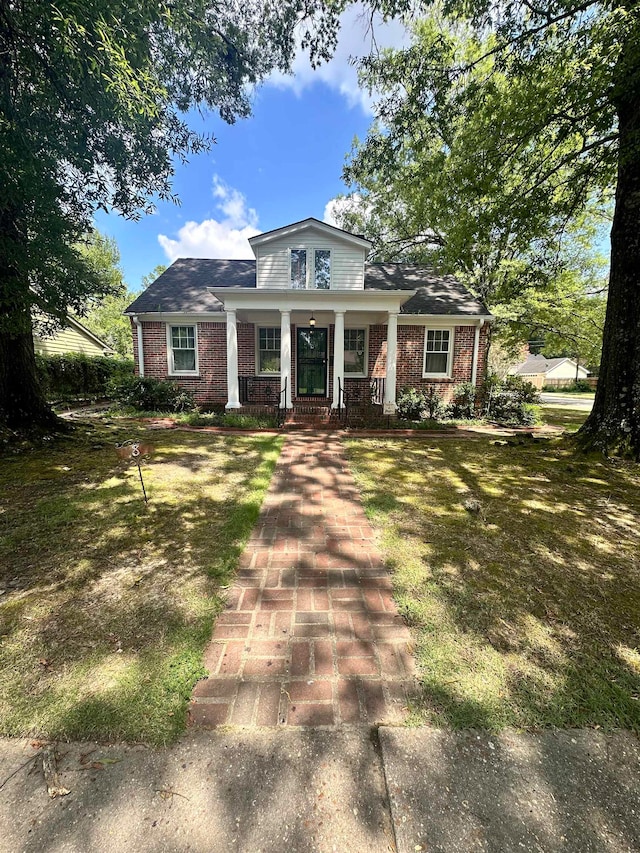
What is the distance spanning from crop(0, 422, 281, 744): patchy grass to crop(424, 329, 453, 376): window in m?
8.92

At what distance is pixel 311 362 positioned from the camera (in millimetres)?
12617

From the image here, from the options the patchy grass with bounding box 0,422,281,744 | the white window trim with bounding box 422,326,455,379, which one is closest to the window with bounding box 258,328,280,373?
the white window trim with bounding box 422,326,455,379

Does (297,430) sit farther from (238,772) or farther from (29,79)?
(238,772)

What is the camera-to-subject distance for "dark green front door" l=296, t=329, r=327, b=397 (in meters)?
12.6

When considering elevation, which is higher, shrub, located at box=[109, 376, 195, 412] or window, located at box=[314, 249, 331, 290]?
window, located at box=[314, 249, 331, 290]

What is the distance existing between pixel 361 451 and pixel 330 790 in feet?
19.2

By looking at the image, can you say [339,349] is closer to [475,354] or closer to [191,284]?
[475,354]

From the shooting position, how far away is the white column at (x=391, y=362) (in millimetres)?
10695

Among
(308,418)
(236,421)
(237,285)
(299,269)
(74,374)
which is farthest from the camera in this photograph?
(74,374)

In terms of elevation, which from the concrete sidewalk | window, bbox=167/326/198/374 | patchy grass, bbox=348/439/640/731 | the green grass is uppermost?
window, bbox=167/326/198/374

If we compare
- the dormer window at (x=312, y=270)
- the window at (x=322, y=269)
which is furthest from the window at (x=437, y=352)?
the dormer window at (x=312, y=270)

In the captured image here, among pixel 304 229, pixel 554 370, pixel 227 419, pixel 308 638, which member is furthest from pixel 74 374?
pixel 554 370

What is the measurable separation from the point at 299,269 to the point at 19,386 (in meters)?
7.74

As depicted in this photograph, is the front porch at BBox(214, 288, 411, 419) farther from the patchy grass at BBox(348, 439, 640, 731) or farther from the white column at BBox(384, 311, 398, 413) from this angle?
the patchy grass at BBox(348, 439, 640, 731)
